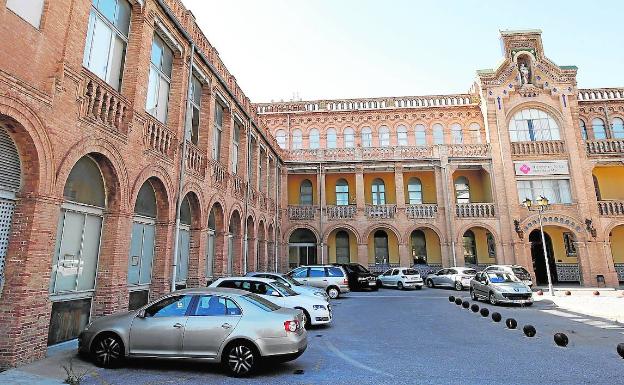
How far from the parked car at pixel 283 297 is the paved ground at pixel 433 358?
1.43ft

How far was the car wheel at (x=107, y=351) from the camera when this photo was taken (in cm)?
625

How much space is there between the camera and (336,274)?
1780 centimetres

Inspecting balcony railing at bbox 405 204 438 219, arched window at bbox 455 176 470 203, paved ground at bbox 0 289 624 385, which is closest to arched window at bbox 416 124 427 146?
arched window at bbox 455 176 470 203

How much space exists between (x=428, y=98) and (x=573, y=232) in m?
15.0

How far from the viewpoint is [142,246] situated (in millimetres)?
10438

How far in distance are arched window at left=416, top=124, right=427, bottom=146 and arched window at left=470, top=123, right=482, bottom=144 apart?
3793 millimetres

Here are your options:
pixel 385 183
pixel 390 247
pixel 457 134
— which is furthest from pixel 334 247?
pixel 457 134

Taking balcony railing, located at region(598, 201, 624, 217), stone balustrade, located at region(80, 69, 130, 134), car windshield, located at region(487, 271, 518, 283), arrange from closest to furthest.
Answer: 1. stone balustrade, located at region(80, 69, 130, 134)
2. car windshield, located at region(487, 271, 518, 283)
3. balcony railing, located at region(598, 201, 624, 217)

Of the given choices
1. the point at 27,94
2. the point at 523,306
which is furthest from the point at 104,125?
the point at 523,306

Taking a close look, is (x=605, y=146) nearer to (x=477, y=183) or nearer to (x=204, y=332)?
(x=477, y=183)

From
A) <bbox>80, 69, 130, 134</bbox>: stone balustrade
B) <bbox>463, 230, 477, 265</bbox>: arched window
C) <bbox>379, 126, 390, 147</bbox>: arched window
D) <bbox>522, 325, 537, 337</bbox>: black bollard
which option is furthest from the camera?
<bbox>379, 126, 390, 147</bbox>: arched window

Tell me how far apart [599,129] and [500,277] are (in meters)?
20.3

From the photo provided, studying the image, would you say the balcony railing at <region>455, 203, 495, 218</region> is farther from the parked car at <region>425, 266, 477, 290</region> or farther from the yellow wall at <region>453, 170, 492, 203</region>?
the parked car at <region>425, 266, 477, 290</region>

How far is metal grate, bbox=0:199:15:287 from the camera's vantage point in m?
6.25
